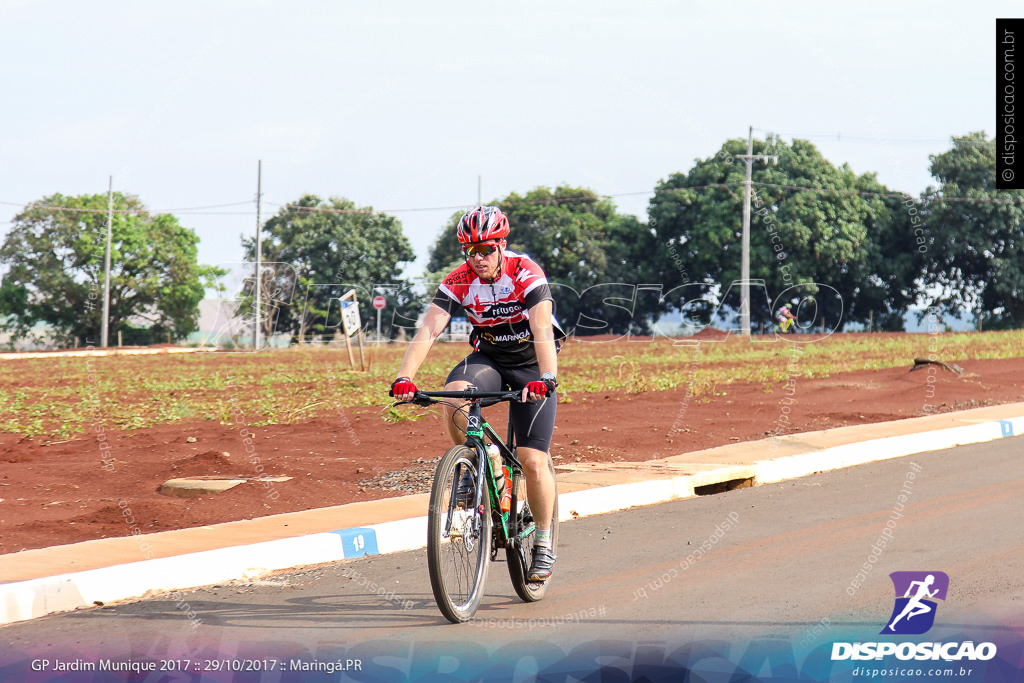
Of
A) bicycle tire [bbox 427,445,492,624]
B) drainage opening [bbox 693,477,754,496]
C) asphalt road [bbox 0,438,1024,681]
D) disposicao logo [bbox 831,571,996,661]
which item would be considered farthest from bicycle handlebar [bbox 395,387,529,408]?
drainage opening [bbox 693,477,754,496]

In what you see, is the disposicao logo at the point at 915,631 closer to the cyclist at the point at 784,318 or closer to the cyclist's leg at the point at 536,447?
the cyclist's leg at the point at 536,447

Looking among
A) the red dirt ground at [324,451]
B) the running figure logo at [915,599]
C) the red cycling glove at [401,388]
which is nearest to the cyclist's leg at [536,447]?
the red cycling glove at [401,388]

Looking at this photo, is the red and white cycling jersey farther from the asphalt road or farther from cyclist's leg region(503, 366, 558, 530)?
the asphalt road

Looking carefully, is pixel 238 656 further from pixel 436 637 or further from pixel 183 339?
pixel 183 339

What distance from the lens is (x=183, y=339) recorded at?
5900 cm

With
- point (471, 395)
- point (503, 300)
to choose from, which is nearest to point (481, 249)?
point (503, 300)

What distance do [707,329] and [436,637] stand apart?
48017 mm

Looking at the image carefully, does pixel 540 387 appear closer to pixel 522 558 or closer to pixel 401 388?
pixel 401 388

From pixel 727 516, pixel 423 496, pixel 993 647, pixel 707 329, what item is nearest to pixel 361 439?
pixel 423 496

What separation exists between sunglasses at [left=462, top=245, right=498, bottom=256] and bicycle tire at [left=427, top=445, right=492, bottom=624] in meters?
1.05

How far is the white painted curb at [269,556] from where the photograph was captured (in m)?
5.80

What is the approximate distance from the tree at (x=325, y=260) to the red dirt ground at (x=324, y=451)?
33573 millimetres

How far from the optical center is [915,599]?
5754 mm

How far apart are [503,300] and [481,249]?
32cm
